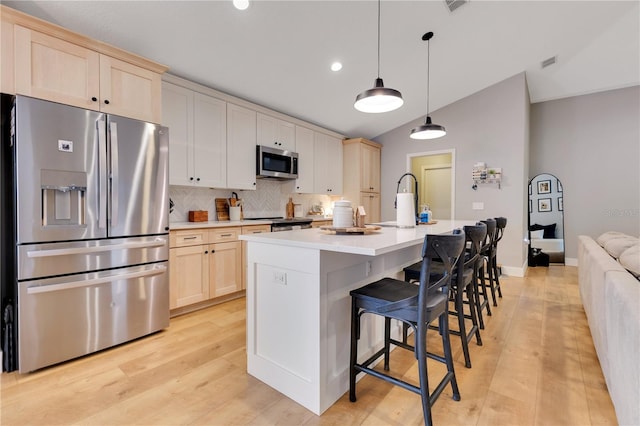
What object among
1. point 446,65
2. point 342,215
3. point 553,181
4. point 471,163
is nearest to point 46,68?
point 342,215

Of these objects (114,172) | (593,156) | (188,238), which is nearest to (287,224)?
(188,238)

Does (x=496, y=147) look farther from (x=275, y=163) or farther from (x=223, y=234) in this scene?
(x=223, y=234)

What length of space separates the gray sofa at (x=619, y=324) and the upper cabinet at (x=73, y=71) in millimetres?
3268

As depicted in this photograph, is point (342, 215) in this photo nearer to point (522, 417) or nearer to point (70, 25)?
point (522, 417)

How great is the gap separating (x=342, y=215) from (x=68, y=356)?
7.13 ft

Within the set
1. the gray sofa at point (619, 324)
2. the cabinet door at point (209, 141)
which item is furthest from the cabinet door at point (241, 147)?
the gray sofa at point (619, 324)

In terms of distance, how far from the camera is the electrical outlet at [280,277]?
1736mm

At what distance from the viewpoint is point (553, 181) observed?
5613mm

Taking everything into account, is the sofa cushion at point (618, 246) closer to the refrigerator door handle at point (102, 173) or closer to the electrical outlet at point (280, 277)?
the electrical outlet at point (280, 277)

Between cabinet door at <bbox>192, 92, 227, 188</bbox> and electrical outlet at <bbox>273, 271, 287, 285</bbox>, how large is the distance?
213cm

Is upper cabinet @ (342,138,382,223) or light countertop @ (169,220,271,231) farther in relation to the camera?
upper cabinet @ (342,138,382,223)

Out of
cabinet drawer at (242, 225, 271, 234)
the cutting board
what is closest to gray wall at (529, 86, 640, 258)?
cabinet drawer at (242, 225, 271, 234)

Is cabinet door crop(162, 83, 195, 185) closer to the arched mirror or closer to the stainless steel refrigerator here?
the stainless steel refrigerator

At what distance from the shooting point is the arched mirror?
5.51m
